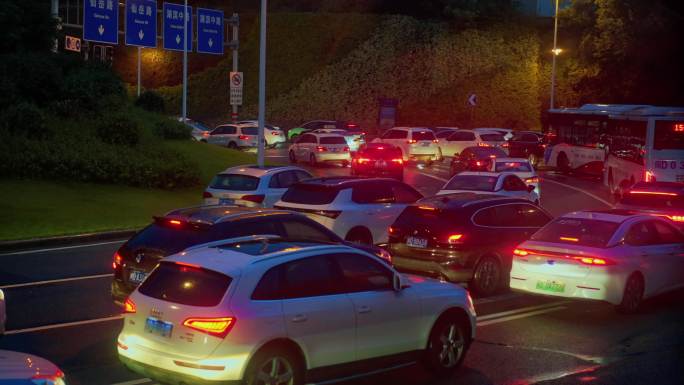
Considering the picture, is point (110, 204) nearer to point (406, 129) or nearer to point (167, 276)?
point (167, 276)

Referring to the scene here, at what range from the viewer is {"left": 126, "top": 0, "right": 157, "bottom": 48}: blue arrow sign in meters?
47.5

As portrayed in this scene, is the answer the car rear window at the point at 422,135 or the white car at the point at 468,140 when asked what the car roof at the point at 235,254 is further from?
the white car at the point at 468,140

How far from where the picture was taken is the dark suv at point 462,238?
14.4 m

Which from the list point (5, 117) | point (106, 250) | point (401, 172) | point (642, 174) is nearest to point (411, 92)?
point (401, 172)

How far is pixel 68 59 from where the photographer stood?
3600cm

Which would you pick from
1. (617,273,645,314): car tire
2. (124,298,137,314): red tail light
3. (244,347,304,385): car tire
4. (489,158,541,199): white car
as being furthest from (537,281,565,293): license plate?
(489,158,541,199): white car

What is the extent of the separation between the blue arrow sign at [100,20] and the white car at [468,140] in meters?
18.3

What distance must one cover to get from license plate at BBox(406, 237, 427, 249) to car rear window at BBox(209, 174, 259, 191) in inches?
232

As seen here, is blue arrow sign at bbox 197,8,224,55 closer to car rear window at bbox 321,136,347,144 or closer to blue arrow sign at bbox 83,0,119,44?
blue arrow sign at bbox 83,0,119,44

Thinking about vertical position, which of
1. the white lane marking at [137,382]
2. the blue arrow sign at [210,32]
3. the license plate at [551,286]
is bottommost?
the white lane marking at [137,382]

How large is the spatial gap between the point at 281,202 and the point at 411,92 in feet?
181

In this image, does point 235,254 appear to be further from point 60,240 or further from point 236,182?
point 60,240

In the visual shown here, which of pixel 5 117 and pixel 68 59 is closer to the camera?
pixel 5 117

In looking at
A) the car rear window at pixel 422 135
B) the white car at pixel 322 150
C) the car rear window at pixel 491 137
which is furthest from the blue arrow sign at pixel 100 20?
the car rear window at pixel 491 137
